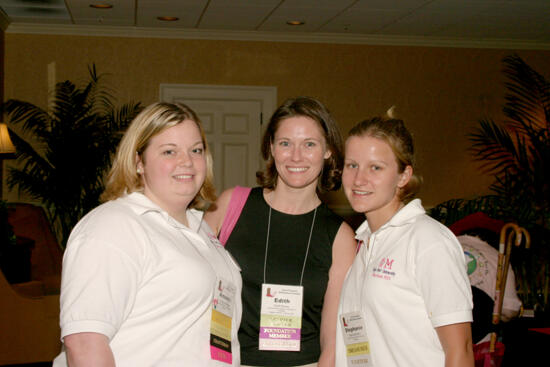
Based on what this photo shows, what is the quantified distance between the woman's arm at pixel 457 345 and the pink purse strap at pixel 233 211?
940 millimetres

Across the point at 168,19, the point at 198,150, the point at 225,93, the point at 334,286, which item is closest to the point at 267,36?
the point at 225,93

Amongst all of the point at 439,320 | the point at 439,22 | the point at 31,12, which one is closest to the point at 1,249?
the point at 31,12

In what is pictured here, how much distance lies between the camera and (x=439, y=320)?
170 centimetres

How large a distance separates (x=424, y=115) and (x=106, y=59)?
435 centimetres

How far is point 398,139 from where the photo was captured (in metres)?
2.01

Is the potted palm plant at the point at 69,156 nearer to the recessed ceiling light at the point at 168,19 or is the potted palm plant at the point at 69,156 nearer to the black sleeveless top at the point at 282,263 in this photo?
the recessed ceiling light at the point at 168,19

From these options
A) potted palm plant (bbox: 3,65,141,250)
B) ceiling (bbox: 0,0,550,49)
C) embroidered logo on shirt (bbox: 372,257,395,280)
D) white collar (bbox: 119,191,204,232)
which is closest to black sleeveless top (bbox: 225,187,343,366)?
embroidered logo on shirt (bbox: 372,257,395,280)

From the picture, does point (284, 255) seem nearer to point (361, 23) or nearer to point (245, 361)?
point (245, 361)

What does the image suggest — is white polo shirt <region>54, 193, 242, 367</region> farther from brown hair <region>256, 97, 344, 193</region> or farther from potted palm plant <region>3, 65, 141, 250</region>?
potted palm plant <region>3, 65, 141, 250</region>

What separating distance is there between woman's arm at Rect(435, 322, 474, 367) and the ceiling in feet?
16.4

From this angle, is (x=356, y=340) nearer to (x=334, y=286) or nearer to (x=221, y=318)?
(x=334, y=286)

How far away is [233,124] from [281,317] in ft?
20.1

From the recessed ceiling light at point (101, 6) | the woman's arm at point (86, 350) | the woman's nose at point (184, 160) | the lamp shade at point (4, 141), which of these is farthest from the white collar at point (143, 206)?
the recessed ceiling light at point (101, 6)

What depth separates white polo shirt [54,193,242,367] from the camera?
1.51m
